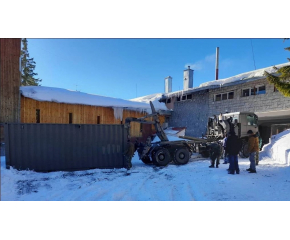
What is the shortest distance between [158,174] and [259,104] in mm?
10680

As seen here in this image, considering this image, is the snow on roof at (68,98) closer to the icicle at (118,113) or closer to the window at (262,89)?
the icicle at (118,113)

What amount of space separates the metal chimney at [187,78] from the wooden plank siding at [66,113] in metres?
6.66

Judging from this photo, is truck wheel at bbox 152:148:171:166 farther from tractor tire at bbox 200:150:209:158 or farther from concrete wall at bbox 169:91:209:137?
concrete wall at bbox 169:91:209:137

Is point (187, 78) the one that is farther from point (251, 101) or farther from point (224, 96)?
point (251, 101)

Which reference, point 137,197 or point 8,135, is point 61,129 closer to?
point 8,135

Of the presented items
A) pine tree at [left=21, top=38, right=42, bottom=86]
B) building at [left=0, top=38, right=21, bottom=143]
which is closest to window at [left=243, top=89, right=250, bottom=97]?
building at [left=0, top=38, right=21, bottom=143]

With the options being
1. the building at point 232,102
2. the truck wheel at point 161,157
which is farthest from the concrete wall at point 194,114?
the truck wheel at point 161,157

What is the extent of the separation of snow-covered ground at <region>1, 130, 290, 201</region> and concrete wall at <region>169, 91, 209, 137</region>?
948 cm

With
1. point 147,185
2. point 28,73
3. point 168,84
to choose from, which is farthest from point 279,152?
point 28,73

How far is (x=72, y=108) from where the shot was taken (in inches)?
554

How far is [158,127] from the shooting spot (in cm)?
1000

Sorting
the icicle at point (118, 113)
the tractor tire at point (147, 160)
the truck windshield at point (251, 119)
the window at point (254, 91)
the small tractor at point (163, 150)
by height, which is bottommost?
the tractor tire at point (147, 160)

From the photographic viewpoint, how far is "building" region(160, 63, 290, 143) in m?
13.3

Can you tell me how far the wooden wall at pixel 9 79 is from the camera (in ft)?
36.5
